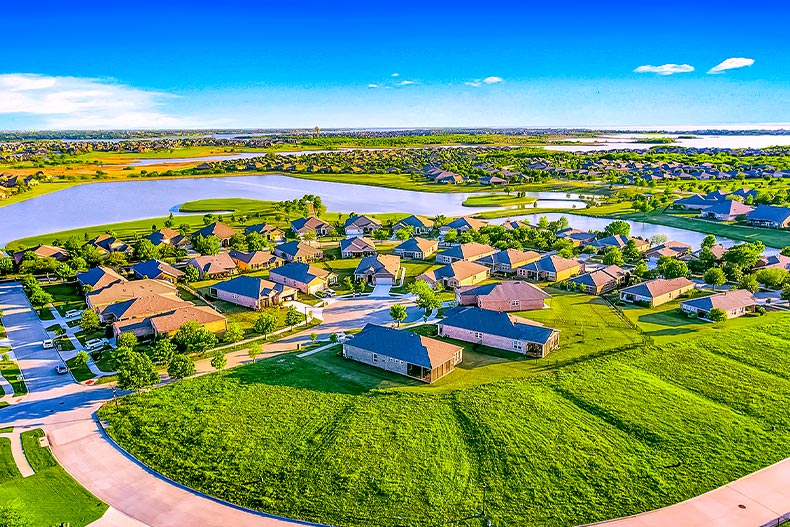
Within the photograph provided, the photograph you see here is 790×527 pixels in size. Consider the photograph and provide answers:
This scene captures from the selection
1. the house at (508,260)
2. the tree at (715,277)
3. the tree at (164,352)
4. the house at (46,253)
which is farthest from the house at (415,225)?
the tree at (164,352)

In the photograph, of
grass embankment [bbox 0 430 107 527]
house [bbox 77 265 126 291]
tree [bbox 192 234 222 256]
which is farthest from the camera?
tree [bbox 192 234 222 256]

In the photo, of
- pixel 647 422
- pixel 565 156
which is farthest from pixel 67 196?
pixel 565 156

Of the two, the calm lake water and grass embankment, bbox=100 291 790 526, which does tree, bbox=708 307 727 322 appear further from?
the calm lake water

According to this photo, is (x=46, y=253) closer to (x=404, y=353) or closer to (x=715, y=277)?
(x=404, y=353)

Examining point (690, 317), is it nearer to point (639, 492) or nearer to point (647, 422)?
point (647, 422)

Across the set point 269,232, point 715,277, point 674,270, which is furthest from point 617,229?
point 269,232

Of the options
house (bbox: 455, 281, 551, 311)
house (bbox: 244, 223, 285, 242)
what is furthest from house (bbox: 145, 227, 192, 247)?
house (bbox: 455, 281, 551, 311)
